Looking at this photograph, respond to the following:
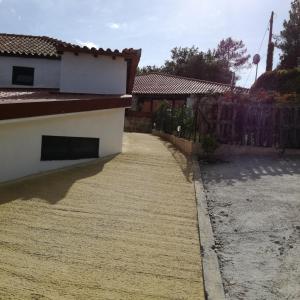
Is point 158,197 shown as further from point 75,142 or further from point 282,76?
point 282,76

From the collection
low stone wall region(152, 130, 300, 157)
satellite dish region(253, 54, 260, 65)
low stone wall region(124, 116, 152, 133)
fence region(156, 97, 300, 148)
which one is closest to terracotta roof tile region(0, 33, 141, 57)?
fence region(156, 97, 300, 148)

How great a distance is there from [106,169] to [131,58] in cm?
544

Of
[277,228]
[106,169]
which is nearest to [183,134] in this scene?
[106,169]

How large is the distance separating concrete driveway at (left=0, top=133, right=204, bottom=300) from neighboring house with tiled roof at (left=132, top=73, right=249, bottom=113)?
875 inches

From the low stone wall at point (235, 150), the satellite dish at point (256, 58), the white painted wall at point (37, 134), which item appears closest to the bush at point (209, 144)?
the low stone wall at point (235, 150)

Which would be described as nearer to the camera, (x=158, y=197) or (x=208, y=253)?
(x=208, y=253)

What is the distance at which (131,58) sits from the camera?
1420cm

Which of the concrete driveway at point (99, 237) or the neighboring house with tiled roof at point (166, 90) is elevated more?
the neighboring house with tiled roof at point (166, 90)

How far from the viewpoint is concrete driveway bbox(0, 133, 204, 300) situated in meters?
4.80

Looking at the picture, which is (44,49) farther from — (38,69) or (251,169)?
(251,169)

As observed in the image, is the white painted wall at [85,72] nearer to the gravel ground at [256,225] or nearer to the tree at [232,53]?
→ the gravel ground at [256,225]

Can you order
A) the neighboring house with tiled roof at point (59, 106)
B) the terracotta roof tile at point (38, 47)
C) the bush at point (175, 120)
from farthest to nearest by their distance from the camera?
the bush at point (175, 120) < the terracotta roof tile at point (38, 47) < the neighboring house with tiled roof at point (59, 106)

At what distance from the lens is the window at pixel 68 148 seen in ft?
31.6

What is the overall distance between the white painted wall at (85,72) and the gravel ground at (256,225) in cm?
501
